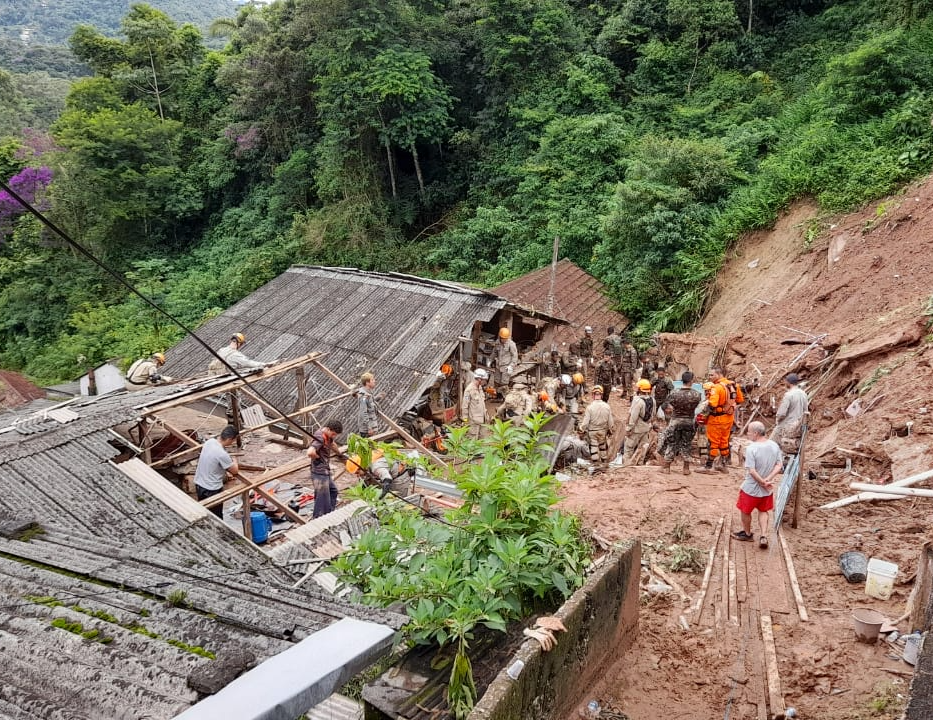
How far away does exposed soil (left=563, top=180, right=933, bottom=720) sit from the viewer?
4.80 meters

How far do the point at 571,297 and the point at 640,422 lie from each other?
703cm

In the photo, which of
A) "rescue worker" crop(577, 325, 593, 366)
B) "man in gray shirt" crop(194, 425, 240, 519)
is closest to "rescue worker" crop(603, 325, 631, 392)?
"rescue worker" crop(577, 325, 593, 366)

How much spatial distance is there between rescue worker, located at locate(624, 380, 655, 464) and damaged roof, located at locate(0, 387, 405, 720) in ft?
22.8

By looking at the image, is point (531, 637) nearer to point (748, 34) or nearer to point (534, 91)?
point (534, 91)

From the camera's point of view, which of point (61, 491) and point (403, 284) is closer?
point (61, 491)

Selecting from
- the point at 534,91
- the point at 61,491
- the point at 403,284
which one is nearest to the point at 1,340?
the point at 403,284

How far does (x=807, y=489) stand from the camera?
8094 millimetres

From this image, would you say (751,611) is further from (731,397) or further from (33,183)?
(33,183)

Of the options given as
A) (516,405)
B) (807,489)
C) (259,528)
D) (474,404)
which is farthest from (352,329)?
(807,489)

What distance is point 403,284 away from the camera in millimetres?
15492

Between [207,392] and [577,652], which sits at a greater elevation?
[207,392]

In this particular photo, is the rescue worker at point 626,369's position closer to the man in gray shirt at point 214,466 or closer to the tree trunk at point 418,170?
the man in gray shirt at point 214,466

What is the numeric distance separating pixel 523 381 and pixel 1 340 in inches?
1013

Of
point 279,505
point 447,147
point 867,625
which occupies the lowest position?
point 867,625
